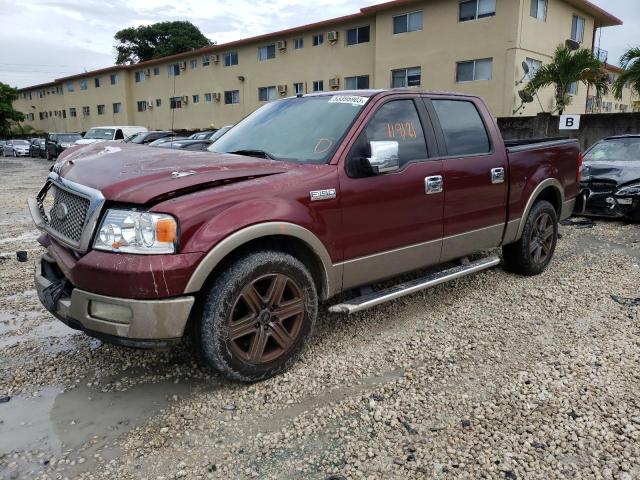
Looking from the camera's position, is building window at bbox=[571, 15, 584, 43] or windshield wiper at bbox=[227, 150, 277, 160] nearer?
windshield wiper at bbox=[227, 150, 277, 160]

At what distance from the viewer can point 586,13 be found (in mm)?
23250

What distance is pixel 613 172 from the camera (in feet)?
27.1

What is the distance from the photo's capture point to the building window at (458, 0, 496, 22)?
19.7m

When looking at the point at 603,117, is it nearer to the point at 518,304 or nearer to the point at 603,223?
the point at 603,223

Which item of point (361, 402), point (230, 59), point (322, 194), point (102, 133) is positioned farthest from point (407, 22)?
point (361, 402)

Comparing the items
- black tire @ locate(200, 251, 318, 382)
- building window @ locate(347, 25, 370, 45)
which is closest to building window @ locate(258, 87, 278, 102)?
building window @ locate(347, 25, 370, 45)

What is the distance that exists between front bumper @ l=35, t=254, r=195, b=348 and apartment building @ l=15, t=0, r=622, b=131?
13.1 m

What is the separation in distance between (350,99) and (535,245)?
2.81 meters

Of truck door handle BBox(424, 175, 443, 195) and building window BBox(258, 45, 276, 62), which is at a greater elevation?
building window BBox(258, 45, 276, 62)

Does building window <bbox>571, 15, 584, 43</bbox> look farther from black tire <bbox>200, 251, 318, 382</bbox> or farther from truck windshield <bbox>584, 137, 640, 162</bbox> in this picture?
black tire <bbox>200, 251, 318, 382</bbox>

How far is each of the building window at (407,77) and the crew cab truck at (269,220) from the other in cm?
1911

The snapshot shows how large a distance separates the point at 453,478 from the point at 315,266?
1.59 metres

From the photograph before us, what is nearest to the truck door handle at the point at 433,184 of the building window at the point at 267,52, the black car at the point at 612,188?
the black car at the point at 612,188

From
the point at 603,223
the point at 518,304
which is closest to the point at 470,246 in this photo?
the point at 518,304
